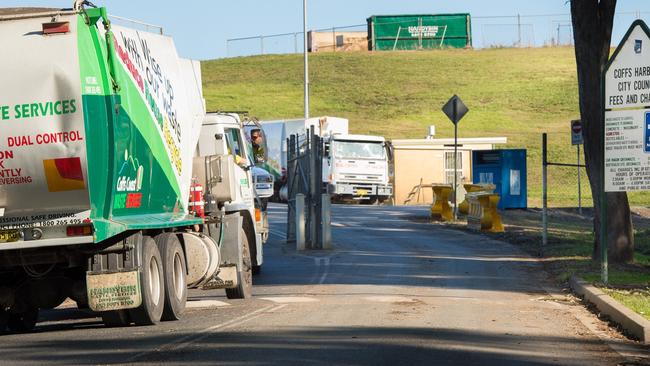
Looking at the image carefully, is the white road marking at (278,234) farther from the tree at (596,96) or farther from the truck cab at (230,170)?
the tree at (596,96)

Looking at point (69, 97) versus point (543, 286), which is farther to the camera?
point (543, 286)

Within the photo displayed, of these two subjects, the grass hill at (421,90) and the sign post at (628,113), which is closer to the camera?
the sign post at (628,113)

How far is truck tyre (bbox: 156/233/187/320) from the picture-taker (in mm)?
14234

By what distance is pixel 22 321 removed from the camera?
46.7ft

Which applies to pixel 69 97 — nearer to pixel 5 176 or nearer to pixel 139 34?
pixel 5 176

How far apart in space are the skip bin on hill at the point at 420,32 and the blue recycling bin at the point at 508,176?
2129 inches

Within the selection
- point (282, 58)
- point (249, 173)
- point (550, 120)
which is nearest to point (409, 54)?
point (282, 58)

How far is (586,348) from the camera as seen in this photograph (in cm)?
1178

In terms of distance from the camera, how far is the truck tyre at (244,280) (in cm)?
1708

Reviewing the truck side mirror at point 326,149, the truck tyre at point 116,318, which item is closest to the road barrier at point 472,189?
the truck side mirror at point 326,149

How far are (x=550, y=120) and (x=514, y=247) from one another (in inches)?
1983

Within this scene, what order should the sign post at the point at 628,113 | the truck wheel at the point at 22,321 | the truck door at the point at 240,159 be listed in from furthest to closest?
the truck door at the point at 240,159 < the sign post at the point at 628,113 < the truck wheel at the point at 22,321

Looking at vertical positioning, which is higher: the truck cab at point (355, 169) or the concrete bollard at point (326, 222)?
the truck cab at point (355, 169)

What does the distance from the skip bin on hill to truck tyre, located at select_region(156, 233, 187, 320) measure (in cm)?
7682
